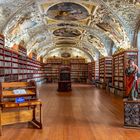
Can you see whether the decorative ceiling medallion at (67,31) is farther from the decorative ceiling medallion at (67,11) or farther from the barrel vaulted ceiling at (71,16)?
the decorative ceiling medallion at (67,11)

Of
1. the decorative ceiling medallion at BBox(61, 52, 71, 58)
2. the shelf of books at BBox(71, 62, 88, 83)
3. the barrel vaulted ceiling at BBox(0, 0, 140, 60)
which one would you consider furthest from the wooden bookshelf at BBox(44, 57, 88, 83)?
the barrel vaulted ceiling at BBox(0, 0, 140, 60)

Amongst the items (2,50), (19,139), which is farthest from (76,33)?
(19,139)

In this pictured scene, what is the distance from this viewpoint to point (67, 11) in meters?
14.0

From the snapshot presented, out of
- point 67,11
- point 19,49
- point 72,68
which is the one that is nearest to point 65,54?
point 72,68

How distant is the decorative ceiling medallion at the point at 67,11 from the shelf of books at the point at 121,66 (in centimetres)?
352

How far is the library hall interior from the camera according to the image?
19.6ft

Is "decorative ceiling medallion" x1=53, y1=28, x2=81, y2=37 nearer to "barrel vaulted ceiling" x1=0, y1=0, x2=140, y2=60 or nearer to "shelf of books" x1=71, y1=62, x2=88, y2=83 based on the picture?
"barrel vaulted ceiling" x1=0, y1=0, x2=140, y2=60

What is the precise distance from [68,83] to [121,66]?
18.9 feet

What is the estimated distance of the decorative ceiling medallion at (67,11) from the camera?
12906mm

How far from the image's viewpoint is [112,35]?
16.5 meters

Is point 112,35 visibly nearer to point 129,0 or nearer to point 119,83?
point 119,83

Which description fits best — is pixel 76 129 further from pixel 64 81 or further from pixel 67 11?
pixel 64 81

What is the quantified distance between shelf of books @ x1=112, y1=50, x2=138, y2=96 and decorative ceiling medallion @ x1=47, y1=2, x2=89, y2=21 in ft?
11.6

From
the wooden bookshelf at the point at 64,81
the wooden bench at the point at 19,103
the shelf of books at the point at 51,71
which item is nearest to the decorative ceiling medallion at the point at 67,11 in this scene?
the wooden bookshelf at the point at 64,81
